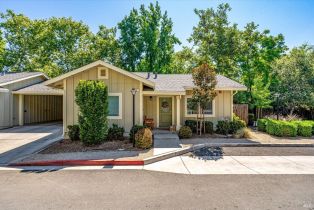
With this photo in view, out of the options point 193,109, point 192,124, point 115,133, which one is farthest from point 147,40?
point 115,133

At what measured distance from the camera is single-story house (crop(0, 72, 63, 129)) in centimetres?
1611

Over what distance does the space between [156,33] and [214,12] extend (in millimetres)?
8445

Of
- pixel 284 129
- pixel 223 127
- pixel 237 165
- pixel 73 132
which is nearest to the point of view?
pixel 237 165

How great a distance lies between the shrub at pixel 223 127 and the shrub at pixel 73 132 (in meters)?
8.11

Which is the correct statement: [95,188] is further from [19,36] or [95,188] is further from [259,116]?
[19,36]

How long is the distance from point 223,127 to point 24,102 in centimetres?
1571

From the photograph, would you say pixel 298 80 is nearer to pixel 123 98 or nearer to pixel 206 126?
pixel 206 126

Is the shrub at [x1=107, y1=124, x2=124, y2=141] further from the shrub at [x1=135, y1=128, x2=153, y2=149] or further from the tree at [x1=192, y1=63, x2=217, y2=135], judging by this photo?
the tree at [x1=192, y1=63, x2=217, y2=135]

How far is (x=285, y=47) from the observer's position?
2444cm

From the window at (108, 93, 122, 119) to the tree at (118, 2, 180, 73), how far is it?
19382mm

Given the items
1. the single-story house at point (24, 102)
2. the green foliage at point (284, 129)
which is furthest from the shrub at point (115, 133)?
the green foliage at point (284, 129)

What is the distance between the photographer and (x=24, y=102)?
1798 cm

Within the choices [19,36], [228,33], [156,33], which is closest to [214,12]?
[228,33]

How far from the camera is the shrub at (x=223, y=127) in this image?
43.1 ft
